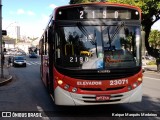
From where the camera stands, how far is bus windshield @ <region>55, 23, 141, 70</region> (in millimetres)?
8641

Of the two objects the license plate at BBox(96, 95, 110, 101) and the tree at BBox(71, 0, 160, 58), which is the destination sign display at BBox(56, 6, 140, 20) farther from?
the tree at BBox(71, 0, 160, 58)

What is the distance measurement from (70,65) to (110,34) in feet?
4.66

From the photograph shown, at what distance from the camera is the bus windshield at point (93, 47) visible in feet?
28.3

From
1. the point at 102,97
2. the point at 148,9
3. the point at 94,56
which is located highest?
the point at 148,9

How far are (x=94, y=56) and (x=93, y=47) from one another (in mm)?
255

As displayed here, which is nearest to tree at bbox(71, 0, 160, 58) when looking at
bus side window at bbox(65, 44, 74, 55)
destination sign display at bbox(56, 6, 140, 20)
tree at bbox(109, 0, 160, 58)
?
tree at bbox(109, 0, 160, 58)

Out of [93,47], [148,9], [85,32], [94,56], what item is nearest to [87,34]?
[85,32]

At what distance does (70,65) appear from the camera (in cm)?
865

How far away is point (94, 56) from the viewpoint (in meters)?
8.63

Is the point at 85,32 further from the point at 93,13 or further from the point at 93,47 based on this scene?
the point at 93,13

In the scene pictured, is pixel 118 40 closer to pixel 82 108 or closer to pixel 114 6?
pixel 114 6

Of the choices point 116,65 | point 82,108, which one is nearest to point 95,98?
point 116,65

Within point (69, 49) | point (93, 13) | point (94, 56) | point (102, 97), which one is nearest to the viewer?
point (102, 97)

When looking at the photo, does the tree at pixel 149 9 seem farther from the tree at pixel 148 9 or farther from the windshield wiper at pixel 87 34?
the windshield wiper at pixel 87 34
